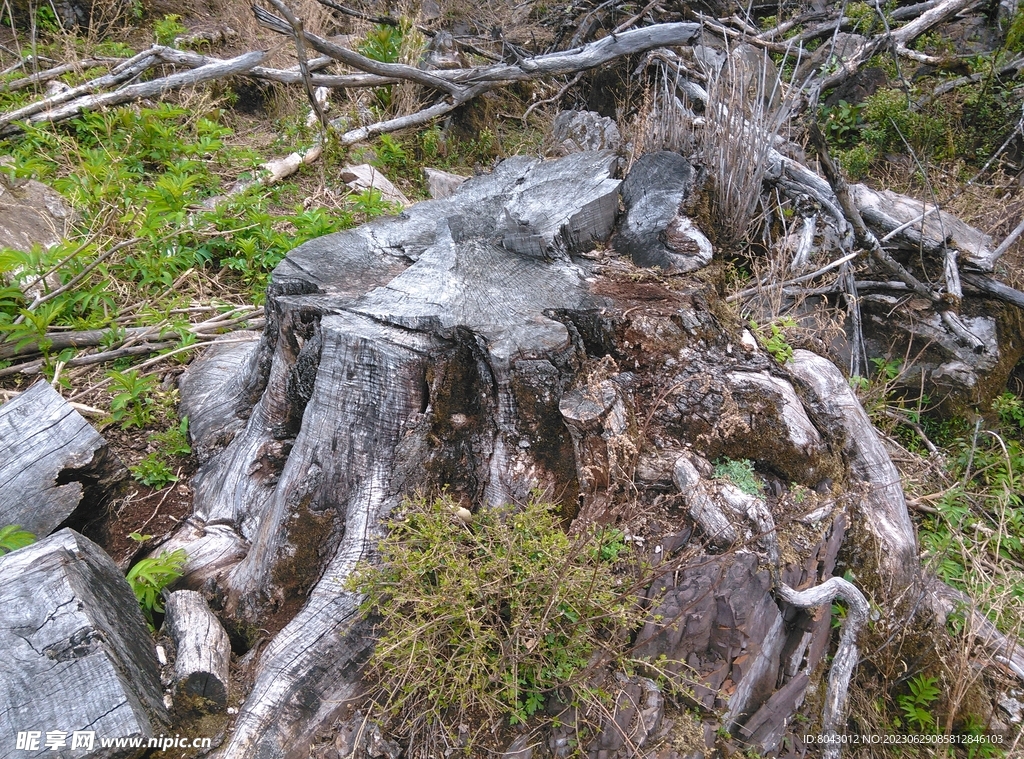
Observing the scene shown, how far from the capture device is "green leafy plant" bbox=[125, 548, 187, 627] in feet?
7.22

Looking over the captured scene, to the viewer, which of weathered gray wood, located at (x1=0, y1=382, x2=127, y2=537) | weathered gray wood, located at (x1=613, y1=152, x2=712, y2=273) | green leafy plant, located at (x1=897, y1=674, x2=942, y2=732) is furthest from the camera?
weathered gray wood, located at (x1=613, y1=152, x2=712, y2=273)

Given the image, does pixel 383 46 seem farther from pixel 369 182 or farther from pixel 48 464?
pixel 48 464

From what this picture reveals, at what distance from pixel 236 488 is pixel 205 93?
179 inches

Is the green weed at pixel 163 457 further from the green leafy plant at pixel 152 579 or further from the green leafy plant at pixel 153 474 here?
the green leafy plant at pixel 152 579

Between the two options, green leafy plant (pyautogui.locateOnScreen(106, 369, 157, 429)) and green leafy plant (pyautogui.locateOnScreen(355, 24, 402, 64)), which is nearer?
green leafy plant (pyautogui.locateOnScreen(106, 369, 157, 429))

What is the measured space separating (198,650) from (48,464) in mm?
1016

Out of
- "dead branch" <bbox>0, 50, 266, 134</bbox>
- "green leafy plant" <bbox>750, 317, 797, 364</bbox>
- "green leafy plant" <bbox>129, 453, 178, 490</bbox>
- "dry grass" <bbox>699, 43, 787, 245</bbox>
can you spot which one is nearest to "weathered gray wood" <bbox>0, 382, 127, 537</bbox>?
"green leafy plant" <bbox>129, 453, 178, 490</bbox>

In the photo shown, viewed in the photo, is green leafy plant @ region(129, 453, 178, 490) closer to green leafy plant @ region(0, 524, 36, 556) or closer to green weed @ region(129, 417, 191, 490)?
green weed @ region(129, 417, 191, 490)

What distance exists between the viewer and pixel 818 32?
239 inches

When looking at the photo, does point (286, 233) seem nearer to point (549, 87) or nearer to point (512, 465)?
point (512, 465)

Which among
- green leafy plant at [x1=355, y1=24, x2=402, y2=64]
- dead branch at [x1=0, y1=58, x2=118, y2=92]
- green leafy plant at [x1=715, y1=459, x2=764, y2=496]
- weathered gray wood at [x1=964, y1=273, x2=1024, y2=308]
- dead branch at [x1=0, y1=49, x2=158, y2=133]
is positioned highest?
dead branch at [x1=0, y1=58, x2=118, y2=92]

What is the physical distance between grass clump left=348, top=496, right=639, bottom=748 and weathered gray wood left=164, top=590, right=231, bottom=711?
499mm

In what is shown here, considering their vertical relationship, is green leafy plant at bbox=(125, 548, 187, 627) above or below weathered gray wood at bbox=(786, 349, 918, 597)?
above

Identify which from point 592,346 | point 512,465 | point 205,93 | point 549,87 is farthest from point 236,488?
point 549,87
